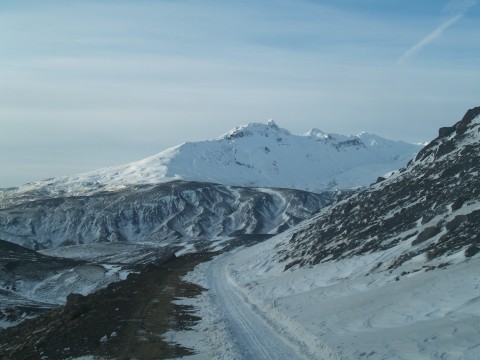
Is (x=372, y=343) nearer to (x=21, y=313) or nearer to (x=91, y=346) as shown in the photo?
(x=91, y=346)

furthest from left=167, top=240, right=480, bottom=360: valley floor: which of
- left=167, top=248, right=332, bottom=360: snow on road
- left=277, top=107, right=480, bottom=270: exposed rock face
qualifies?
left=277, top=107, right=480, bottom=270: exposed rock face

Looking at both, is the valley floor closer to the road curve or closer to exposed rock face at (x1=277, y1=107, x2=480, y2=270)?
the road curve

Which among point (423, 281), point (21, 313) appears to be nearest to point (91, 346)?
point (423, 281)

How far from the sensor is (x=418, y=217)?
43625mm

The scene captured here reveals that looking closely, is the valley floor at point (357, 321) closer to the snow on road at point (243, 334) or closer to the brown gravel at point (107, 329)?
the snow on road at point (243, 334)

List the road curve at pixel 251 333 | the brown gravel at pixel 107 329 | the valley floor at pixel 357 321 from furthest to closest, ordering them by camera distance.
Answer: the brown gravel at pixel 107 329 → the road curve at pixel 251 333 → the valley floor at pixel 357 321

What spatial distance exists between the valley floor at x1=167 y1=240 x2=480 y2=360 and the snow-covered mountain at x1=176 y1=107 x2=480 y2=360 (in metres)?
0.06

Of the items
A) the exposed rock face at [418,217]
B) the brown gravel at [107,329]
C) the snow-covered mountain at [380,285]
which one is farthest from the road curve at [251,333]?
the exposed rock face at [418,217]

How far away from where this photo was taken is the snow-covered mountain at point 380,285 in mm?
19516

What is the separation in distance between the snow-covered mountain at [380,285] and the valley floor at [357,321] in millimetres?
58

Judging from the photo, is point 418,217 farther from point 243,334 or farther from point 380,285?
point 243,334

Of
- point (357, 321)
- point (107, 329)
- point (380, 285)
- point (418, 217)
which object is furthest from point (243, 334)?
point (418, 217)

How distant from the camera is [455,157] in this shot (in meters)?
56.6

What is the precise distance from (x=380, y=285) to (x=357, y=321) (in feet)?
22.7
